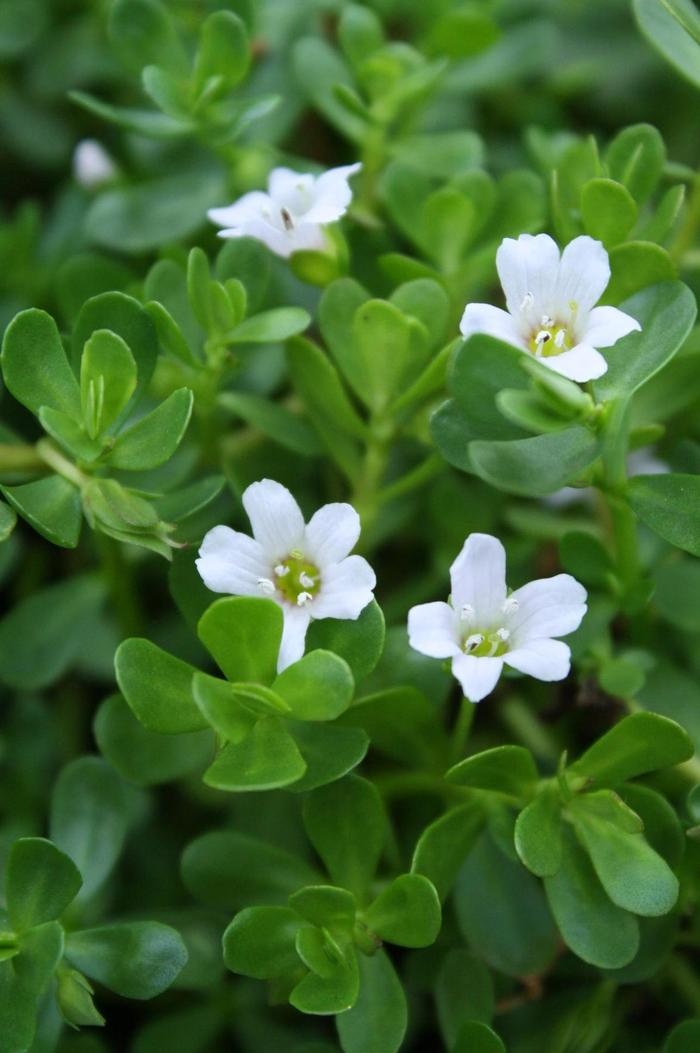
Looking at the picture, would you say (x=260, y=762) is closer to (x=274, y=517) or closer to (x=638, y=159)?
(x=274, y=517)

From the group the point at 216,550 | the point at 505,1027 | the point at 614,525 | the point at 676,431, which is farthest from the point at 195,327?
the point at 505,1027

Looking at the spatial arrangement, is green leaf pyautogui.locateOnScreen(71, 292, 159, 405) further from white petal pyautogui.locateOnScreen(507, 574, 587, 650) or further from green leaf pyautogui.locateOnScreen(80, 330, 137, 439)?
white petal pyautogui.locateOnScreen(507, 574, 587, 650)

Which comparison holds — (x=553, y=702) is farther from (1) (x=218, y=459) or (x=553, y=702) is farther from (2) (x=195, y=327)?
(2) (x=195, y=327)

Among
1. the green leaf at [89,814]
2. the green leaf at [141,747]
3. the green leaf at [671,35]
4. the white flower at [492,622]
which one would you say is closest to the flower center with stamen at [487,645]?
the white flower at [492,622]

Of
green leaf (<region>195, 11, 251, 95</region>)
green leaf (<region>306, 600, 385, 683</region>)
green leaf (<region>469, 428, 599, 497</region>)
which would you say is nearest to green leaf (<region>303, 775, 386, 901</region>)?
green leaf (<region>306, 600, 385, 683</region>)

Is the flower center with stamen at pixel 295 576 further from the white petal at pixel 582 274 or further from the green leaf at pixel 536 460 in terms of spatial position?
the white petal at pixel 582 274

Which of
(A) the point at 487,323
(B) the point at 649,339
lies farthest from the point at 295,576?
(B) the point at 649,339

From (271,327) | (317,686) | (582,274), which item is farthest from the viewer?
(271,327)
